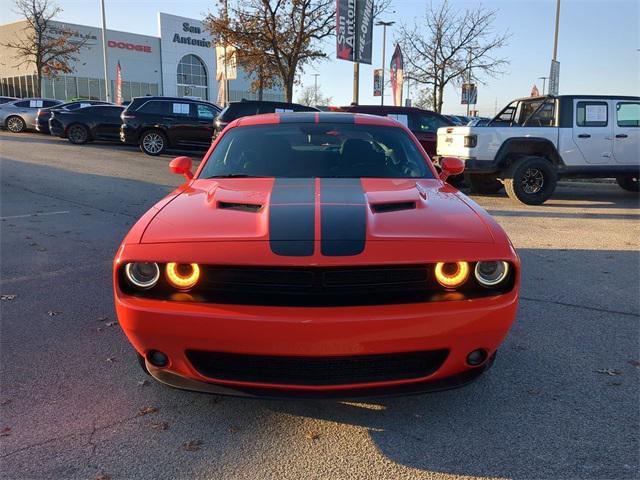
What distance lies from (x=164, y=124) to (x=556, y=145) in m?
11.4

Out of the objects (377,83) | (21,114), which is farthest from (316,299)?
(377,83)

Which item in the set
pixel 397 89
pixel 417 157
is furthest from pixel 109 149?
pixel 417 157

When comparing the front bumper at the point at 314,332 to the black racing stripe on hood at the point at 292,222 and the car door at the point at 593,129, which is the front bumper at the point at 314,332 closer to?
the black racing stripe on hood at the point at 292,222

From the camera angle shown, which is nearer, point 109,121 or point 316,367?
point 316,367

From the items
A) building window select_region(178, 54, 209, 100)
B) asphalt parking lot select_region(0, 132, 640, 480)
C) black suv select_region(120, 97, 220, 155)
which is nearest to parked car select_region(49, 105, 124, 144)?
black suv select_region(120, 97, 220, 155)

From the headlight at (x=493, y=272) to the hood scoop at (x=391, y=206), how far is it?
510 millimetres

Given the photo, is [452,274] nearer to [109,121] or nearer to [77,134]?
[109,121]

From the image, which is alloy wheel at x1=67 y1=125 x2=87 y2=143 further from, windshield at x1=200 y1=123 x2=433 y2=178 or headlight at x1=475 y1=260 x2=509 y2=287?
headlight at x1=475 y1=260 x2=509 y2=287

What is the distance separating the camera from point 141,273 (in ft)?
7.94

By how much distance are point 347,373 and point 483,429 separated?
783 millimetres

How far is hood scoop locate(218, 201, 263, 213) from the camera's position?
2712 mm

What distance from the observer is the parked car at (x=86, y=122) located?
18297 mm

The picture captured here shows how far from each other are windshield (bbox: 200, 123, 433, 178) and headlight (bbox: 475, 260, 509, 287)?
1341mm

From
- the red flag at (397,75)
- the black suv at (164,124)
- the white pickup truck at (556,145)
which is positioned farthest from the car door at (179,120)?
the white pickup truck at (556,145)
